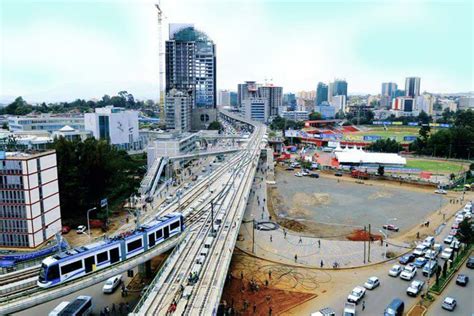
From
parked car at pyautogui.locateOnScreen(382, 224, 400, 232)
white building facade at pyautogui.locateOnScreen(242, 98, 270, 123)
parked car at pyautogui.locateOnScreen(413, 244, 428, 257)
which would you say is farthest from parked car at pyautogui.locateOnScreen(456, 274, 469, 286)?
white building facade at pyautogui.locateOnScreen(242, 98, 270, 123)

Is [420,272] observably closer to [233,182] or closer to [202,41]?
[233,182]

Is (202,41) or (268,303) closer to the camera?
(268,303)

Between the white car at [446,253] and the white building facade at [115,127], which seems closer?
the white car at [446,253]

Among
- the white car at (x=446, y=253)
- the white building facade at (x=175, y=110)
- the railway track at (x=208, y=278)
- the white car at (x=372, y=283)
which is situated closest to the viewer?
the railway track at (x=208, y=278)

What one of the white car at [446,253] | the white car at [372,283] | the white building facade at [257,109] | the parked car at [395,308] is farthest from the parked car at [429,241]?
the white building facade at [257,109]

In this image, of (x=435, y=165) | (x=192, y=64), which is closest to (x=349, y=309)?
(x=435, y=165)

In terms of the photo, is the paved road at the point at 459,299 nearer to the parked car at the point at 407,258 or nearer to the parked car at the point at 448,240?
the parked car at the point at 407,258

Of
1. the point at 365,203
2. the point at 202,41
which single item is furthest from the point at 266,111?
the point at 365,203
